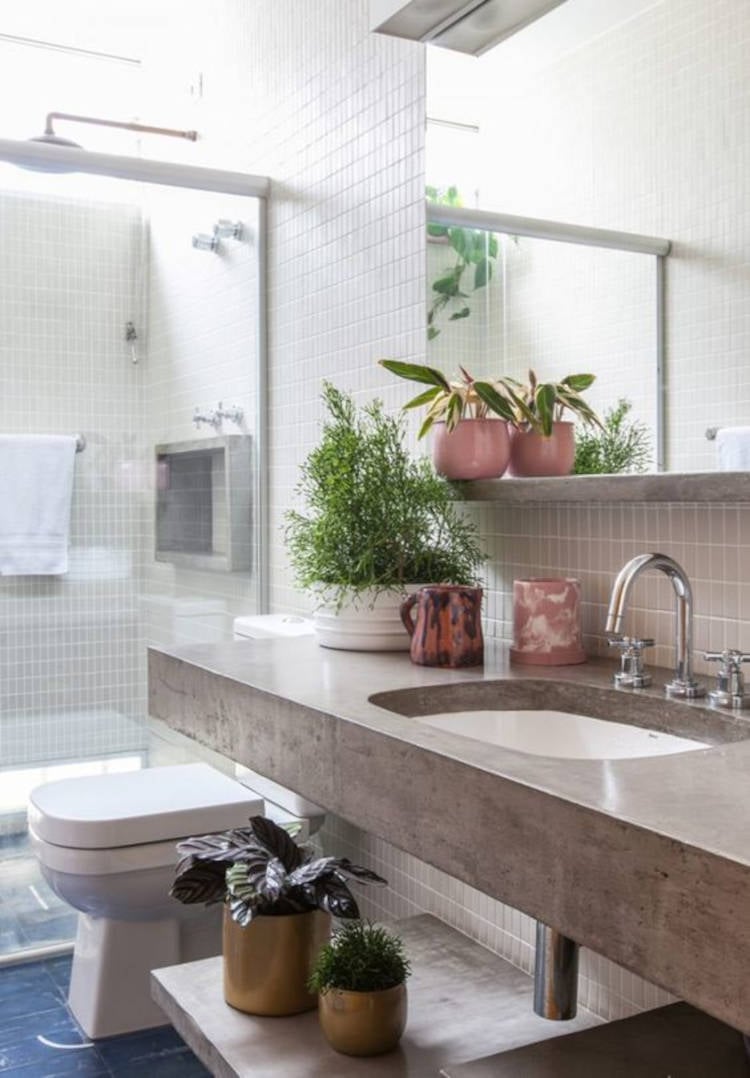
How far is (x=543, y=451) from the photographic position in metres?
1.76

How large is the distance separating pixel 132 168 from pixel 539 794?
2279 millimetres

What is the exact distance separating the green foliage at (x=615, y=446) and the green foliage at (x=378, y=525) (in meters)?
0.28

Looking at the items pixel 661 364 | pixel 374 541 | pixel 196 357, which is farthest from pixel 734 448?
pixel 196 357

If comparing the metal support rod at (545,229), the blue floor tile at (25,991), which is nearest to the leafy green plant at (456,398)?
the metal support rod at (545,229)

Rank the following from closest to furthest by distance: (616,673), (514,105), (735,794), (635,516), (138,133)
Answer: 1. (735,794)
2. (616,673)
3. (635,516)
4. (514,105)
5. (138,133)

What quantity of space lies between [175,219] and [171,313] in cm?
24

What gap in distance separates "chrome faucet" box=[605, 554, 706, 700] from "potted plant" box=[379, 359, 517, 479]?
0.46 meters

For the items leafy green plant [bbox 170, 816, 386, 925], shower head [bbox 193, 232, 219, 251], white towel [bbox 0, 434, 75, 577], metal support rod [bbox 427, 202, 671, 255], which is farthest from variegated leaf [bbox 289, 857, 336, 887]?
shower head [bbox 193, 232, 219, 251]

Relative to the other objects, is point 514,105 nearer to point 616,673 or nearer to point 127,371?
point 616,673

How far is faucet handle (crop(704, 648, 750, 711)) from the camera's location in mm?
1318

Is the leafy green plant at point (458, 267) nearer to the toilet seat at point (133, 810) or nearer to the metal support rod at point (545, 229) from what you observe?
the metal support rod at point (545, 229)

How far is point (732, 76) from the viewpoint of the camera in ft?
4.63

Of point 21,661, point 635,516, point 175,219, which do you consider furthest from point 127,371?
point 635,516

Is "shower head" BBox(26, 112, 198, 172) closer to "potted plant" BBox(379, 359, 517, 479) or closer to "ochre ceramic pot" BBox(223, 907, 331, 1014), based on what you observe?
"potted plant" BBox(379, 359, 517, 479)
